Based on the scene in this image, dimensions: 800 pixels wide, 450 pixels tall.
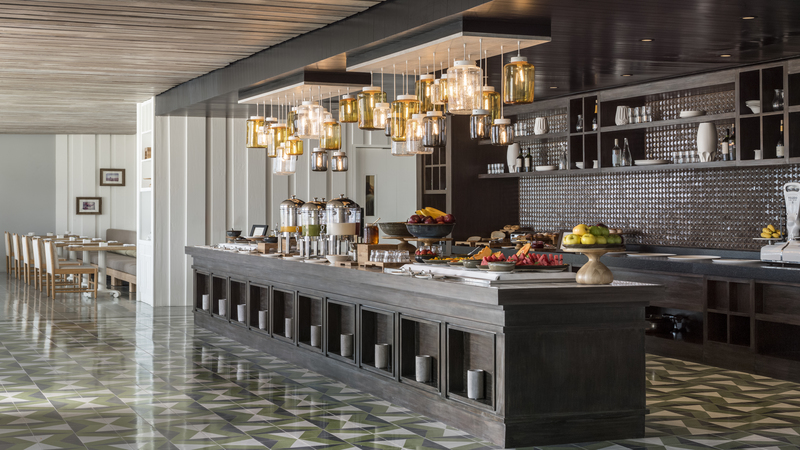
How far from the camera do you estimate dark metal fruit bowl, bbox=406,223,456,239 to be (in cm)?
589

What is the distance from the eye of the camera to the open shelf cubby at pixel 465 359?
4.75m

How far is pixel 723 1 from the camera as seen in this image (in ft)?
16.1

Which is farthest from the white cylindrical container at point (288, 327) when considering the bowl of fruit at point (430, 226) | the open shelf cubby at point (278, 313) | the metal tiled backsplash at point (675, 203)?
the metal tiled backsplash at point (675, 203)

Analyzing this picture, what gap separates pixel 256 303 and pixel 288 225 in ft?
2.65

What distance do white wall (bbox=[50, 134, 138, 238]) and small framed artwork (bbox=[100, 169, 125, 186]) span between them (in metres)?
0.08

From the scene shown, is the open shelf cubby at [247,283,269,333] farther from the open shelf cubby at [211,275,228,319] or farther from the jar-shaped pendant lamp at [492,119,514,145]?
the jar-shaped pendant lamp at [492,119,514,145]

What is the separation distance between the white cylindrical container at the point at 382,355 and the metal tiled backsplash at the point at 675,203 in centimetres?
383

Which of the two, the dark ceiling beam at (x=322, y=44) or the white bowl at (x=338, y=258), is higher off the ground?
the dark ceiling beam at (x=322, y=44)

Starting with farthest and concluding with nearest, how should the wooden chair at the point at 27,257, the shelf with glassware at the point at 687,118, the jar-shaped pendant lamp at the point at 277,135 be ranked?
the wooden chair at the point at 27,257
the jar-shaped pendant lamp at the point at 277,135
the shelf with glassware at the point at 687,118

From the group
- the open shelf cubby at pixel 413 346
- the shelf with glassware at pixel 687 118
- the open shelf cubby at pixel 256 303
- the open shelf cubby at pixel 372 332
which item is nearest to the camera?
the open shelf cubby at pixel 413 346

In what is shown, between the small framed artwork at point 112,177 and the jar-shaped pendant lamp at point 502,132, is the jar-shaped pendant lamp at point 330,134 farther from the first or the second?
the small framed artwork at point 112,177

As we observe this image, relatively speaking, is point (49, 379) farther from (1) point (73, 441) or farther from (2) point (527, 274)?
(2) point (527, 274)

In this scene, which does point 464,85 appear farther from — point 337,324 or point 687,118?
point 687,118

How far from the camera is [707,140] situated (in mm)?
7605
